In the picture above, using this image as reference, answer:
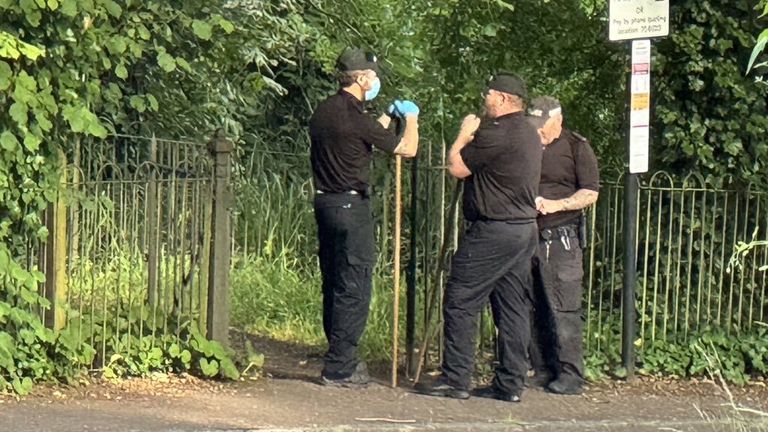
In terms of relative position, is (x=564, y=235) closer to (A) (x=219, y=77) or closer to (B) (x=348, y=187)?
(B) (x=348, y=187)

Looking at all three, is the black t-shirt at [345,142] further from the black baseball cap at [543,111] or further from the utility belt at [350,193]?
the black baseball cap at [543,111]

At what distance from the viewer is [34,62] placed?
670 centimetres

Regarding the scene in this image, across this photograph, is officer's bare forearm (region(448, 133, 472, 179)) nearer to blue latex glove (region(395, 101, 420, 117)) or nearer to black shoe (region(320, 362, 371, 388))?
blue latex glove (region(395, 101, 420, 117))

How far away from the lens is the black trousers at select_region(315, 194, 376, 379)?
725 cm

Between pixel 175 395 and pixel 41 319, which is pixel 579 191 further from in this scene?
pixel 41 319

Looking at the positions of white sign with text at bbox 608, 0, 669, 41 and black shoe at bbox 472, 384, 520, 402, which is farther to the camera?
white sign with text at bbox 608, 0, 669, 41

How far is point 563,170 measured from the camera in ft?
24.3

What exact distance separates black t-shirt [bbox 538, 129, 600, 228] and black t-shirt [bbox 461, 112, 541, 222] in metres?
0.40

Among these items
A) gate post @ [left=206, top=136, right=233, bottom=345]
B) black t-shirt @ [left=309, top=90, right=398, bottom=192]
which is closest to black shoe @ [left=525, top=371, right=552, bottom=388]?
black t-shirt @ [left=309, top=90, right=398, bottom=192]

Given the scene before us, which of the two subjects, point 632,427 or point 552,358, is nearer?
point 632,427

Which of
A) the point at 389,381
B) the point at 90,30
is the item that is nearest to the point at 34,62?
the point at 90,30

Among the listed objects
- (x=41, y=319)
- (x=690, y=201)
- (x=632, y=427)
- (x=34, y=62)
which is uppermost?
(x=34, y=62)

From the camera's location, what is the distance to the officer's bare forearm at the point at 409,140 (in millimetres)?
7156

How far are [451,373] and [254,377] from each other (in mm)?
1334
